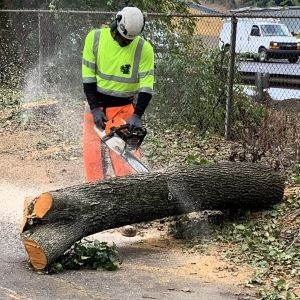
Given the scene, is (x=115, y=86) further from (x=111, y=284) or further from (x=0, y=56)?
(x=0, y=56)

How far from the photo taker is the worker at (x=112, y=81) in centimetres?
655

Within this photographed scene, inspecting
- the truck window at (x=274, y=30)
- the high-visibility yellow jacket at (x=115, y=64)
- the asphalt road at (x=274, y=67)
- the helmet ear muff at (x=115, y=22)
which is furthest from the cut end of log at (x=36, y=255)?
the truck window at (x=274, y=30)

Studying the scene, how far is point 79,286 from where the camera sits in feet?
15.4

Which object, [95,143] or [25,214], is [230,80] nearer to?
[95,143]

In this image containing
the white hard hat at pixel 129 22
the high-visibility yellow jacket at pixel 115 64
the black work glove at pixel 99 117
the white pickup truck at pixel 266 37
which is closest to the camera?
the white hard hat at pixel 129 22

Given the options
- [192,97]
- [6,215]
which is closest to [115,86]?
[6,215]

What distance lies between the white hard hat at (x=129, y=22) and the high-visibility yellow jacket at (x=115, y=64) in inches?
8.2

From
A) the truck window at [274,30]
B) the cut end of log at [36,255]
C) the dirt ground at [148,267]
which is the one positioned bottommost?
the dirt ground at [148,267]

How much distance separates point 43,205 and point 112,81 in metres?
1.92

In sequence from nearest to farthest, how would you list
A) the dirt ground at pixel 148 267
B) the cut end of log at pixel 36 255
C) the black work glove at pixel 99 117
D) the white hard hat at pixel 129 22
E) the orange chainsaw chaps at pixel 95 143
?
the dirt ground at pixel 148 267 < the cut end of log at pixel 36 255 < the white hard hat at pixel 129 22 < the black work glove at pixel 99 117 < the orange chainsaw chaps at pixel 95 143

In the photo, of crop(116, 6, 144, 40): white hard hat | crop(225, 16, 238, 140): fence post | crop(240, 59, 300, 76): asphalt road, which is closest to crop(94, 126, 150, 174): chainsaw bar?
crop(116, 6, 144, 40): white hard hat

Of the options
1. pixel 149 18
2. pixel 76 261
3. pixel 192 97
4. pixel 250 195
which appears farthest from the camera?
pixel 149 18

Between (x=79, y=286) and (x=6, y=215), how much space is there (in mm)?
2042

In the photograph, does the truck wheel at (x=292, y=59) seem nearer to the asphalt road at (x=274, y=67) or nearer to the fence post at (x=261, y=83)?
the asphalt road at (x=274, y=67)
